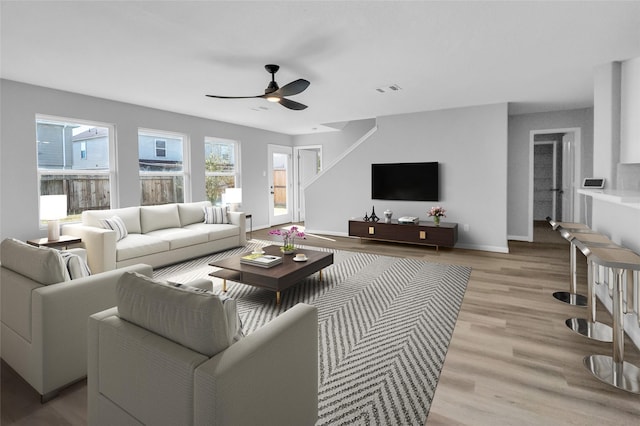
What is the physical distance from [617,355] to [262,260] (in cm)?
290

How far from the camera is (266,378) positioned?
1.32 m

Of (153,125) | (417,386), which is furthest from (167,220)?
(417,386)

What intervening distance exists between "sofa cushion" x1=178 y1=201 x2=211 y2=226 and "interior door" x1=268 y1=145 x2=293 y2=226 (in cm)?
282

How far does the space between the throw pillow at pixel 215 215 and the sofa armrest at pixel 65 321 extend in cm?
380

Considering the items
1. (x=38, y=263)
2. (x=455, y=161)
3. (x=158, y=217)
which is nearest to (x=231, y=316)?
(x=38, y=263)

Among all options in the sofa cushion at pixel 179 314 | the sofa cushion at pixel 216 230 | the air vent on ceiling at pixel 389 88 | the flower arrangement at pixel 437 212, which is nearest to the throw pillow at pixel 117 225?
the sofa cushion at pixel 216 230

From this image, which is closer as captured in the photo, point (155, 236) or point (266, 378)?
point (266, 378)

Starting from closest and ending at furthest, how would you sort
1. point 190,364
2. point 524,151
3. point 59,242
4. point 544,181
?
point 190,364 < point 59,242 < point 524,151 < point 544,181

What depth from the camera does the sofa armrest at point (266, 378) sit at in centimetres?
112

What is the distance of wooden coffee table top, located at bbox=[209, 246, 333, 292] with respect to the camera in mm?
3238

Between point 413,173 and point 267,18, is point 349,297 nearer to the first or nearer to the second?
point 267,18

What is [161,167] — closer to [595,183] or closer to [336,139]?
[336,139]

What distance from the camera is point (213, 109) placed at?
5918mm

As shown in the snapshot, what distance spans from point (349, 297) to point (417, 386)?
153cm
